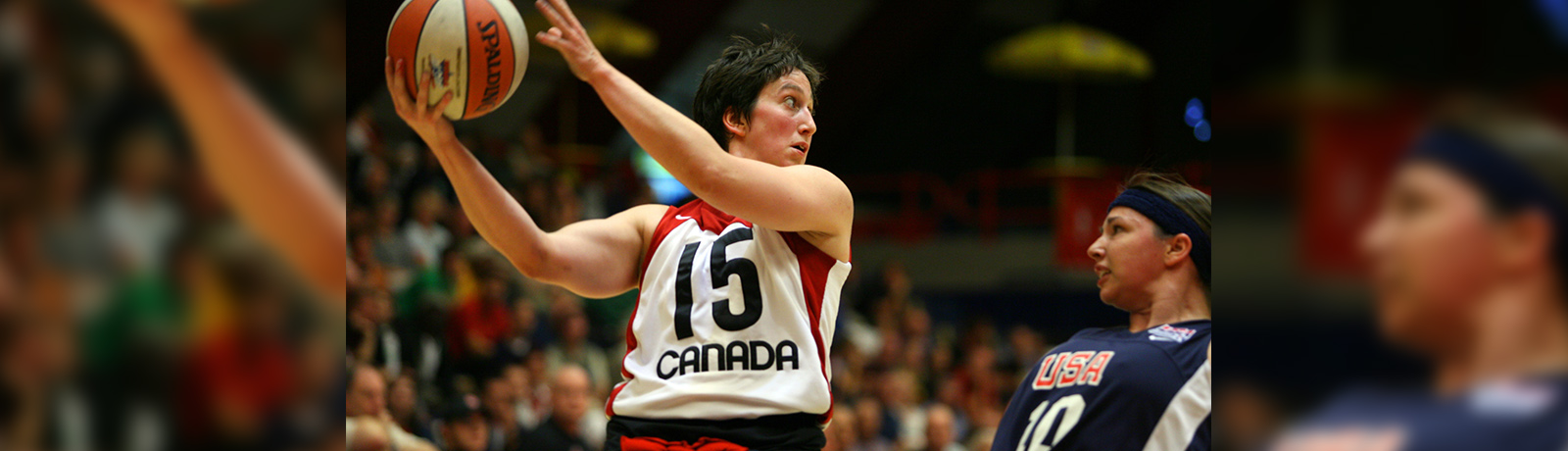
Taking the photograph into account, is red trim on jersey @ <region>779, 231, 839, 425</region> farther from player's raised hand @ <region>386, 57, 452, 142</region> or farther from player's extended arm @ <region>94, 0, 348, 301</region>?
player's extended arm @ <region>94, 0, 348, 301</region>

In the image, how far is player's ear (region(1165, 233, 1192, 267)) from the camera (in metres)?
3.46

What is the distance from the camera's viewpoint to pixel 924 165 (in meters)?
21.0

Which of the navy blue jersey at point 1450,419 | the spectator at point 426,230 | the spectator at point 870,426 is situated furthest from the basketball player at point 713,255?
the spectator at point 870,426

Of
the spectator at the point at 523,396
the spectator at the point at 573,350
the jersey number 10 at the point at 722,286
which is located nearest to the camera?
the jersey number 10 at the point at 722,286

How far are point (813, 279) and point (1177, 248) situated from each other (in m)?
1.07

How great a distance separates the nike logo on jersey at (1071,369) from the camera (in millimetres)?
3283

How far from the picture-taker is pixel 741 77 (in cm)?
353

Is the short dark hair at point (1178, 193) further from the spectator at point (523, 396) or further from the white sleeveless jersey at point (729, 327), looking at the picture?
the spectator at point (523, 396)

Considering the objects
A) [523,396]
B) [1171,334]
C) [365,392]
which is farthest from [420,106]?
[523,396]

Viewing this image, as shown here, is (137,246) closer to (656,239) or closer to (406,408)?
(656,239)

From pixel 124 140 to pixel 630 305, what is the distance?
32.9 feet

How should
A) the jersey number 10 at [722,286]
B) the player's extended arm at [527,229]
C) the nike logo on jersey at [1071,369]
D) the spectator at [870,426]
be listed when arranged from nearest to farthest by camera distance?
the player's extended arm at [527,229] < the jersey number 10 at [722,286] < the nike logo on jersey at [1071,369] < the spectator at [870,426]

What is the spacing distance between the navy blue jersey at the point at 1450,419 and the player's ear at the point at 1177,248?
278cm

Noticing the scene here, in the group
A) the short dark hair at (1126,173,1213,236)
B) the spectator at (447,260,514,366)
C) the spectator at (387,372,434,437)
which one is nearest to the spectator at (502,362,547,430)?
the spectator at (447,260,514,366)
